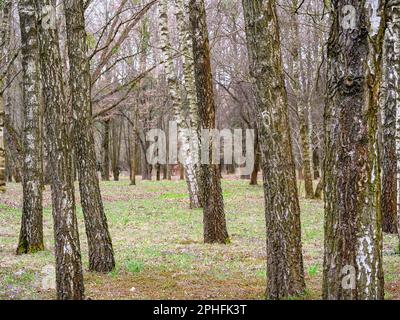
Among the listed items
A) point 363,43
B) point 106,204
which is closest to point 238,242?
point 363,43

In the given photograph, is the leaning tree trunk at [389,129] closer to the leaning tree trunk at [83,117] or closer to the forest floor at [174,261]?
the forest floor at [174,261]

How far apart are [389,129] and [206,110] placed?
143 inches

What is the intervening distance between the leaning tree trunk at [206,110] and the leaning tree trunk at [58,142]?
473 cm

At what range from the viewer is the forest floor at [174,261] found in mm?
6691

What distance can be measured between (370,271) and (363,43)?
1726 mm

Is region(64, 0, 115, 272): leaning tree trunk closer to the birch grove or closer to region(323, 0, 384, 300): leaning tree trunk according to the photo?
the birch grove

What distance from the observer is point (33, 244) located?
31.4ft

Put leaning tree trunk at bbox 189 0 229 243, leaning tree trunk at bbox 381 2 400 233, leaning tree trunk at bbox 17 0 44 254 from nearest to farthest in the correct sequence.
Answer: leaning tree trunk at bbox 381 2 400 233, leaning tree trunk at bbox 17 0 44 254, leaning tree trunk at bbox 189 0 229 243

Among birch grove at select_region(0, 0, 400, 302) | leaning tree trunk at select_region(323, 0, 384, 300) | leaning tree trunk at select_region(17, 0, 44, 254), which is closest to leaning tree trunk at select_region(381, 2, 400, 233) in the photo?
birch grove at select_region(0, 0, 400, 302)

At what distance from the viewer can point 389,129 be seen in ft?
33.4

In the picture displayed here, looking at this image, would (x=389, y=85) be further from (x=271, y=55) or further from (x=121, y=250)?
(x=121, y=250)

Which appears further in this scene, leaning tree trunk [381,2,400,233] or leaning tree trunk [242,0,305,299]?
leaning tree trunk [381,2,400,233]

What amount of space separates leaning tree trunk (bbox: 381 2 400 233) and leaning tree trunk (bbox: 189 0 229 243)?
3.25m

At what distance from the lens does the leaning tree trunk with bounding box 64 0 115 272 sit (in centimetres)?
741
